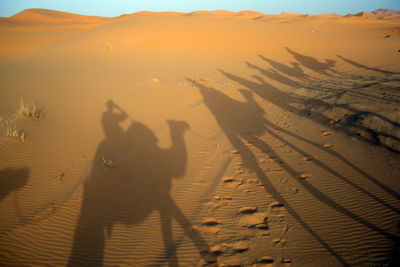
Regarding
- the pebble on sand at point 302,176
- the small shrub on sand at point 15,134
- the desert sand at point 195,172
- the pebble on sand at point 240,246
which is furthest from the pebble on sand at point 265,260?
the small shrub on sand at point 15,134

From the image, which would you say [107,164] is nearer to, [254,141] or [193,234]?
[193,234]

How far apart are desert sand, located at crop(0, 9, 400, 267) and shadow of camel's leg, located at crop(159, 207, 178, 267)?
2 cm

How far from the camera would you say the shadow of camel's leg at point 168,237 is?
3.05 m

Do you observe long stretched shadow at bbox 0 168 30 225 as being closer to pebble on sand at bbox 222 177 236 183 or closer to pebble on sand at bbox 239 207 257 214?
pebble on sand at bbox 222 177 236 183

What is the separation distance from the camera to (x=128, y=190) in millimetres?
4398

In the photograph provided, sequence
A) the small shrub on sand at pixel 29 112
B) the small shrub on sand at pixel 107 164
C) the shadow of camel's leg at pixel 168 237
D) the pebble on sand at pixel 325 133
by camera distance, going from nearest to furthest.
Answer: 1. the shadow of camel's leg at pixel 168 237
2. the small shrub on sand at pixel 107 164
3. the pebble on sand at pixel 325 133
4. the small shrub on sand at pixel 29 112

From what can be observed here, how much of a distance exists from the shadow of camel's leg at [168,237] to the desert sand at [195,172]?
0.02 metres

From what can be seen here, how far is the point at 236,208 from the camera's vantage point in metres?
3.85

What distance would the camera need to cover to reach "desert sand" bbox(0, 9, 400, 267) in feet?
10.4

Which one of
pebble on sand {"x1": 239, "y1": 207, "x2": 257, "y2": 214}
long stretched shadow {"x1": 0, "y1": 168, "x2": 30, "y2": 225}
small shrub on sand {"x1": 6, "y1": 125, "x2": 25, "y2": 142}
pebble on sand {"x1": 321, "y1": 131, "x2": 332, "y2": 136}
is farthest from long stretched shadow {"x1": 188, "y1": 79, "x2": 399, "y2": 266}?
small shrub on sand {"x1": 6, "y1": 125, "x2": 25, "y2": 142}

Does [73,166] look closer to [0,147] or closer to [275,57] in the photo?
[0,147]

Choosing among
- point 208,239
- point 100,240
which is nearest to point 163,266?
point 208,239

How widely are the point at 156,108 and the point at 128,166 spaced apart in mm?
3606

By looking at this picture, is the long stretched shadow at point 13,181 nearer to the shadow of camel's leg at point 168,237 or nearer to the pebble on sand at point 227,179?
the shadow of camel's leg at point 168,237
